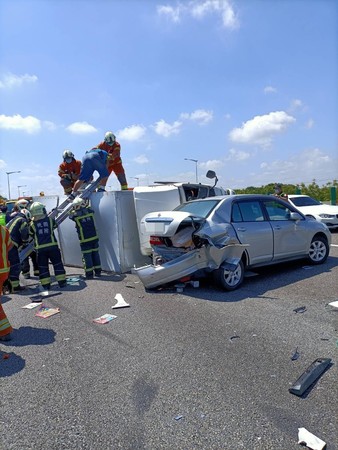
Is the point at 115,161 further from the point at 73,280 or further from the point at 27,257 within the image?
the point at 73,280

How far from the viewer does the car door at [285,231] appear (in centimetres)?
696

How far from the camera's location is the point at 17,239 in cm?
752

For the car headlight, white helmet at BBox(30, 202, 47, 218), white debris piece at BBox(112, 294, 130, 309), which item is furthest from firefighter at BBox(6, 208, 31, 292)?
the car headlight

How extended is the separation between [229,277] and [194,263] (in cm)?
65

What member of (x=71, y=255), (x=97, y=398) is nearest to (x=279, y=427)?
(x=97, y=398)

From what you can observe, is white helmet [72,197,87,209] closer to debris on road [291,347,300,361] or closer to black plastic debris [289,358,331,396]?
debris on road [291,347,300,361]

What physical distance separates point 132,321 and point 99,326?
0.45 metres

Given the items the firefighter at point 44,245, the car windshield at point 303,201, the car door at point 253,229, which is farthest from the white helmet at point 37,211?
the car windshield at point 303,201

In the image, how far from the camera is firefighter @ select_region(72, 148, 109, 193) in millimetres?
8920

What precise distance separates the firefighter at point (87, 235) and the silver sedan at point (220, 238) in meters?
1.82

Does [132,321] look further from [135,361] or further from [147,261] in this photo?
[147,261]

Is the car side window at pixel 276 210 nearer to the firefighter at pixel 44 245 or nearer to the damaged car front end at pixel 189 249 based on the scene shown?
the damaged car front end at pixel 189 249

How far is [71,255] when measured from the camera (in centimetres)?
962

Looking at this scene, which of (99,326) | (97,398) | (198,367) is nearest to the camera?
(97,398)
